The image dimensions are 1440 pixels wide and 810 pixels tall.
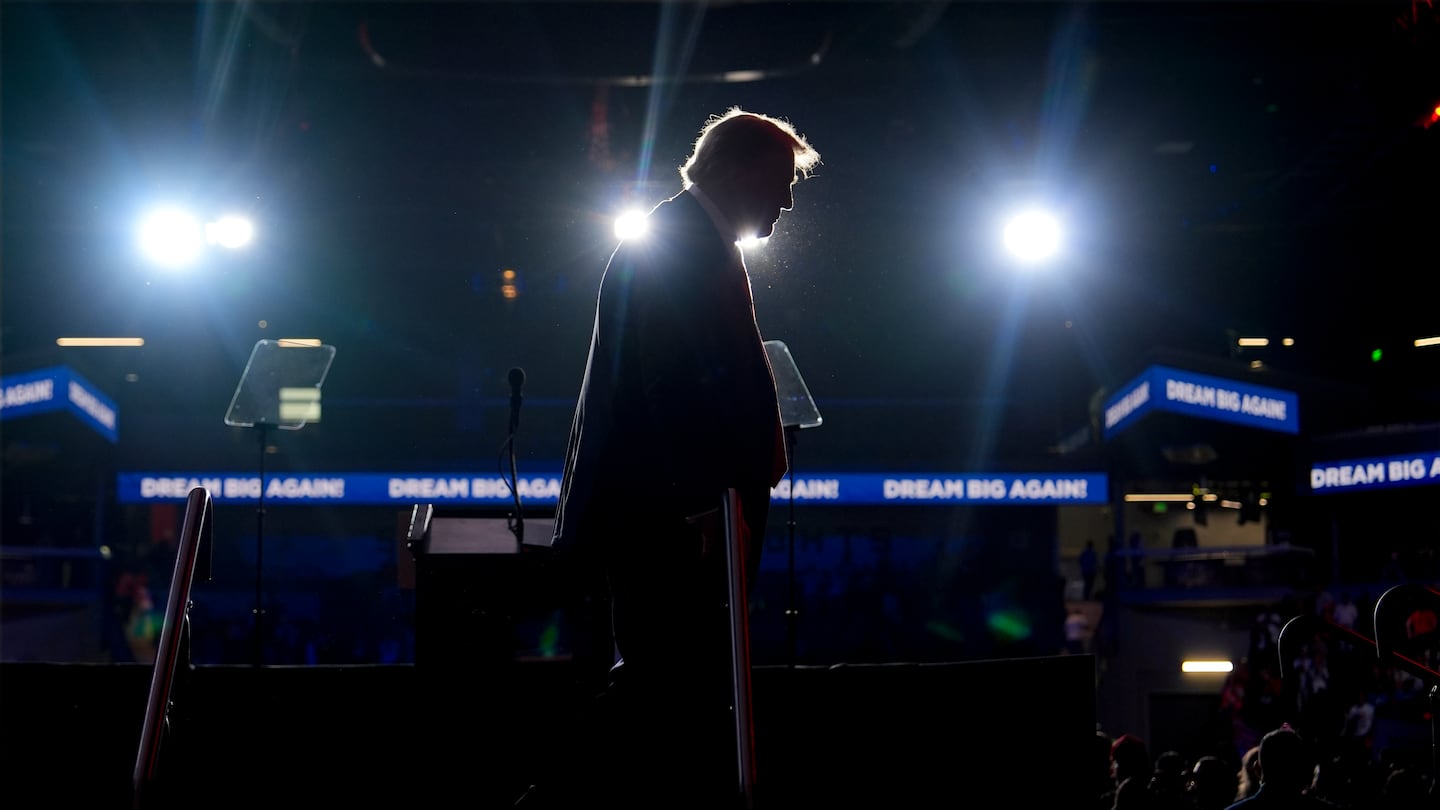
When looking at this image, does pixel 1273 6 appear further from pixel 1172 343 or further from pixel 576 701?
pixel 1172 343

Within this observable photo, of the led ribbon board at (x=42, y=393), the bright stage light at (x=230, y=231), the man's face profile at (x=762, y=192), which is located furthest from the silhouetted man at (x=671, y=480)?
the led ribbon board at (x=42, y=393)

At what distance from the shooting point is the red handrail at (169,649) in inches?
95.8

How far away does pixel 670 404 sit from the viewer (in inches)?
93.7

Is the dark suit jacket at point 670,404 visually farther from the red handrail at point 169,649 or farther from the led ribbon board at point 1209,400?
the led ribbon board at point 1209,400

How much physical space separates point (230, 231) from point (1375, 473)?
12.6 meters

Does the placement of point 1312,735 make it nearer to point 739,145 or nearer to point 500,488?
point 739,145

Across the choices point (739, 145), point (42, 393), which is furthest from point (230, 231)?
point (739, 145)

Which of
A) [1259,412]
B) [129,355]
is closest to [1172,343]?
[1259,412]

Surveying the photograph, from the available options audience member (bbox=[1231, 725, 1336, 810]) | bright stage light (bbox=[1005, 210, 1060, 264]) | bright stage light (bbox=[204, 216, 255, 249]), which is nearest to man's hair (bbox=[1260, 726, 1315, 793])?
audience member (bbox=[1231, 725, 1336, 810])

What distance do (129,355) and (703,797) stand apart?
64.6 feet

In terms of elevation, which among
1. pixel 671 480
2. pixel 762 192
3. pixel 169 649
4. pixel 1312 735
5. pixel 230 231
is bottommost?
pixel 1312 735

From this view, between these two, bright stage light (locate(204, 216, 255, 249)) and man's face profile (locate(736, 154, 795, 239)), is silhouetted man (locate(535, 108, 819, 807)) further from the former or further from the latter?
bright stage light (locate(204, 216, 255, 249))

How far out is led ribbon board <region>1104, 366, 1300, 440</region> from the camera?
1341cm

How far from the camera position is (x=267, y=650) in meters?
13.6
